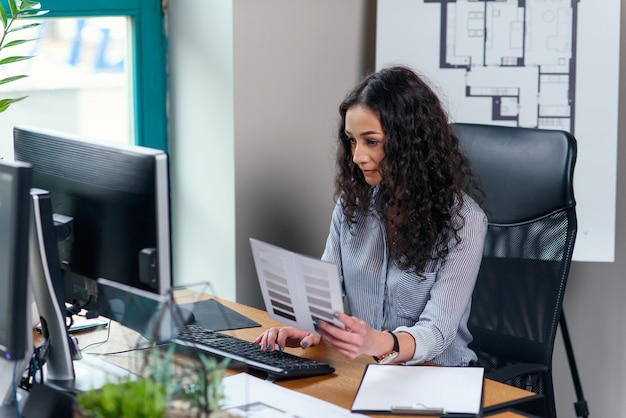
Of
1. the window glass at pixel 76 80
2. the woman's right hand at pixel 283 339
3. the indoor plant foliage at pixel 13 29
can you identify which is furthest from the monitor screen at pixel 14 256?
the window glass at pixel 76 80

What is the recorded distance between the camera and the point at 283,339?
189 centimetres

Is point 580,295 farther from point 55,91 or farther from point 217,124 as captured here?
point 55,91

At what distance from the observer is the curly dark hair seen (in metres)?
1.97

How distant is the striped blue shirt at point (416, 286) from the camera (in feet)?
6.23

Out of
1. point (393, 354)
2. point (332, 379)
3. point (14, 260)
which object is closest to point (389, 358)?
point (393, 354)

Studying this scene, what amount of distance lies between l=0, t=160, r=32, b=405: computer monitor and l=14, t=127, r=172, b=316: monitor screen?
0.20 m

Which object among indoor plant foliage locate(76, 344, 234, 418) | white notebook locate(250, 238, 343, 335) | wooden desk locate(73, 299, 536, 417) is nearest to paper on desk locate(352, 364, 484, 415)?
wooden desk locate(73, 299, 536, 417)

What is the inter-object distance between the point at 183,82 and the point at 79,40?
0.32 m

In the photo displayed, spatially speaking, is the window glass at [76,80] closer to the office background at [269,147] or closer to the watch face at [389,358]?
the office background at [269,147]

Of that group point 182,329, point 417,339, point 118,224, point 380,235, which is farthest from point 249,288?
point 182,329

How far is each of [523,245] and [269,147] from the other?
0.86 meters

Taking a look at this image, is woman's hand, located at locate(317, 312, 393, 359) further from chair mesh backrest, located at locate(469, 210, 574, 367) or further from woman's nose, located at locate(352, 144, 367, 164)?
chair mesh backrest, located at locate(469, 210, 574, 367)

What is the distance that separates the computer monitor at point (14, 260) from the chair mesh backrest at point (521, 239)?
1.14 metres

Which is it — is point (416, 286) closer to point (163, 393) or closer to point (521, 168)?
point (521, 168)
